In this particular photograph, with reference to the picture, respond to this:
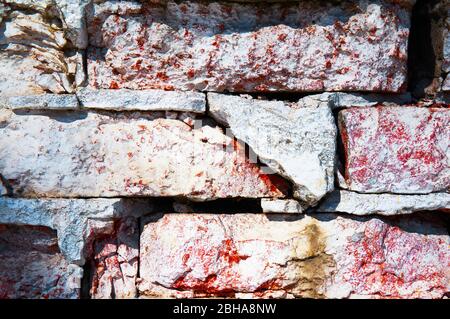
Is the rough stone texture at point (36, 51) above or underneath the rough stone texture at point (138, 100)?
above

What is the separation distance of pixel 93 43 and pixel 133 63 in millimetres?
158

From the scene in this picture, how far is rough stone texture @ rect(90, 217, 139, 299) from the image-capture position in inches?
67.4

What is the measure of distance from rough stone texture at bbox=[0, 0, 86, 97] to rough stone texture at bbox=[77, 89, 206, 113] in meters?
0.09

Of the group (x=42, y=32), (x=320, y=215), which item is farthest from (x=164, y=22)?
(x=320, y=215)

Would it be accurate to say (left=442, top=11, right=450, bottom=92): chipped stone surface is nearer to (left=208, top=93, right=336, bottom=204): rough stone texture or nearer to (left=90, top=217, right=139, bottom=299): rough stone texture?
(left=208, top=93, right=336, bottom=204): rough stone texture

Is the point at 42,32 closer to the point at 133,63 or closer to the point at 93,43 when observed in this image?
the point at 93,43

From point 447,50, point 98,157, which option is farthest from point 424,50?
point 98,157

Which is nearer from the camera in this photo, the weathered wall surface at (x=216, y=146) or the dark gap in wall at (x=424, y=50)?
the weathered wall surface at (x=216, y=146)

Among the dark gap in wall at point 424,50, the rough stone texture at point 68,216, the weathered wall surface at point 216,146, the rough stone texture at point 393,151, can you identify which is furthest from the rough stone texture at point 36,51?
the dark gap in wall at point 424,50

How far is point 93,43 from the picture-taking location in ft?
5.55

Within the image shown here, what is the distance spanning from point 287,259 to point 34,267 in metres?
0.87

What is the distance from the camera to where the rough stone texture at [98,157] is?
1.66 m

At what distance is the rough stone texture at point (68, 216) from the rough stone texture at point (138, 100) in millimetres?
320

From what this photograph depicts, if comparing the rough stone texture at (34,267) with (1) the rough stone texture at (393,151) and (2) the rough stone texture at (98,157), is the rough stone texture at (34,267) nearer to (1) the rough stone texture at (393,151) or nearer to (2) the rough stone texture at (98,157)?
(2) the rough stone texture at (98,157)
